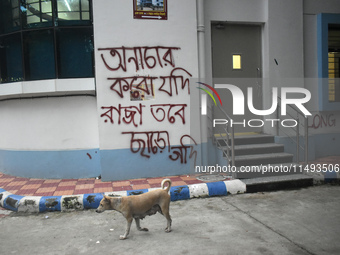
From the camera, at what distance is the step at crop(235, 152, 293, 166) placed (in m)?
6.38

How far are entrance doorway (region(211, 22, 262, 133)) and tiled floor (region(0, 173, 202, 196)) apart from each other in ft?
6.87

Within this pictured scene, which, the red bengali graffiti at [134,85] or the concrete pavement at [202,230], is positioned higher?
the red bengali graffiti at [134,85]

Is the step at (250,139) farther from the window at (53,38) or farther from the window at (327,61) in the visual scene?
the window at (53,38)

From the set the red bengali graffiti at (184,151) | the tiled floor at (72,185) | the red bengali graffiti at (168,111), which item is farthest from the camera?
the red bengali graffiti at (184,151)

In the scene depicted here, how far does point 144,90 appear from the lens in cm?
652

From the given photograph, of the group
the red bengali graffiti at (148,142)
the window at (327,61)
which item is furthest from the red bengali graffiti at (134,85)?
the window at (327,61)

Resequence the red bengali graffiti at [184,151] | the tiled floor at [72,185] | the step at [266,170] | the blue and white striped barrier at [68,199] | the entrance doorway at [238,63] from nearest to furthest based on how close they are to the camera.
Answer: the blue and white striped barrier at [68,199] < the tiled floor at [72,185] < the step at [266,170] < the red bengali graffiti at [184,151] < the entrance doorway at [238,63]

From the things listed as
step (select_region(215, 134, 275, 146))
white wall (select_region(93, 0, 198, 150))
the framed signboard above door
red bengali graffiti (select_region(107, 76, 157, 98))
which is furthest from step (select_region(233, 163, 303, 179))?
the framed signboard above door

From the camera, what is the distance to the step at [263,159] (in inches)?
251

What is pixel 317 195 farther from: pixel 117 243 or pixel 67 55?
pixel 67 55

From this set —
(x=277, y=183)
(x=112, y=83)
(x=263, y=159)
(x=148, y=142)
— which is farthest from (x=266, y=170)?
(x=112, y=83)

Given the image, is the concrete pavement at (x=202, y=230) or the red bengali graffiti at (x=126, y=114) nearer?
the concrete pavement at (x=202, y=230)

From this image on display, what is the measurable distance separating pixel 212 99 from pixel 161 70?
55.0 inches

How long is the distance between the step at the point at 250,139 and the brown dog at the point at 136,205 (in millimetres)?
3362
